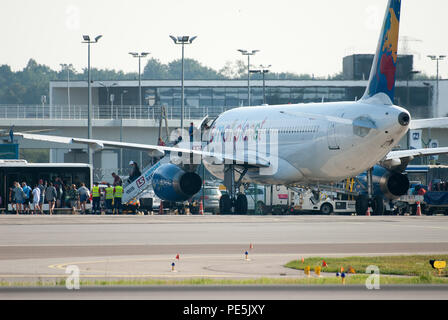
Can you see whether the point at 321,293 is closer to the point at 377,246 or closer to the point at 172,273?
the point at 172,273

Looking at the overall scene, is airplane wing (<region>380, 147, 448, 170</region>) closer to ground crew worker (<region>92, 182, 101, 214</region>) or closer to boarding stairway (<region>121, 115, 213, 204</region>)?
boarding stairway (<region>121, 115, 213, 204</region>)

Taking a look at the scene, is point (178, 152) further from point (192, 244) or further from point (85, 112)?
point (85, 112)

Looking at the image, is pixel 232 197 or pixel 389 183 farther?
pixel 232 197

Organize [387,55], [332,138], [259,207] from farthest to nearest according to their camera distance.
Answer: [259,207], [332,138], [387,55]

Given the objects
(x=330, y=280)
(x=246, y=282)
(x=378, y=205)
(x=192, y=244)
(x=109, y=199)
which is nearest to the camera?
(x=246, y=282)

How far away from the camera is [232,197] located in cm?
4019

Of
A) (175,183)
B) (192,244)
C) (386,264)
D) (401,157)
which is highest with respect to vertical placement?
(401,157)

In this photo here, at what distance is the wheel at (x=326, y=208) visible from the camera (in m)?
47.4

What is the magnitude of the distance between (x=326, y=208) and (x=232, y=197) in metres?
8.95

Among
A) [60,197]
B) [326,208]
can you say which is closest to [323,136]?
[326,208]

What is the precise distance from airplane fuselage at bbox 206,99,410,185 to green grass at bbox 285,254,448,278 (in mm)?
15459

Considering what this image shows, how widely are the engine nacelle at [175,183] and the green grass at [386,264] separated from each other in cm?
2267

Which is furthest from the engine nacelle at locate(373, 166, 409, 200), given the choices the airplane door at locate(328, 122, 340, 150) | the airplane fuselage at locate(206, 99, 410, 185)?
the airplane door at locate(328, 122, 340, 150)

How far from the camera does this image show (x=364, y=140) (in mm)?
34688
